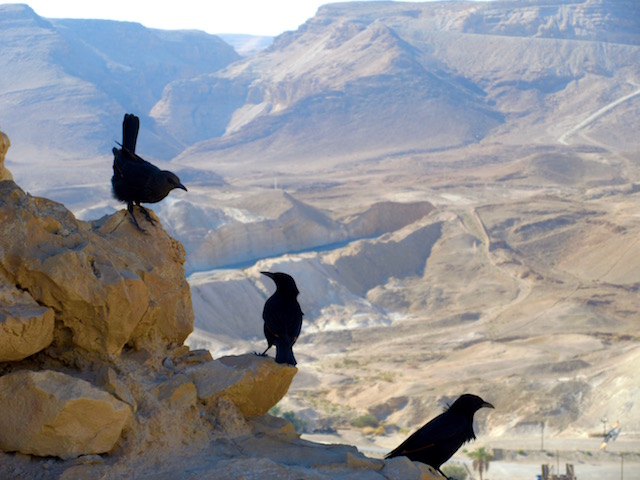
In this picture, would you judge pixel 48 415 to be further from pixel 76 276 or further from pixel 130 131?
pixel 130 131

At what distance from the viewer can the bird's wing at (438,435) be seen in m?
5.77

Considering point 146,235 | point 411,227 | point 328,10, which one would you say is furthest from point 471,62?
point 146,235

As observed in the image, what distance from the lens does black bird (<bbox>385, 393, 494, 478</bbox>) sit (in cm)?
577

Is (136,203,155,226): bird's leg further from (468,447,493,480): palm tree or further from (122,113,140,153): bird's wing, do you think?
(468,447,493,480): palm tree

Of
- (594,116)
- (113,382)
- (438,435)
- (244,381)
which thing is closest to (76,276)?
(113,382)

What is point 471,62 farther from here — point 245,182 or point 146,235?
point 146,235

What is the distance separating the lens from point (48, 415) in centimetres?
479

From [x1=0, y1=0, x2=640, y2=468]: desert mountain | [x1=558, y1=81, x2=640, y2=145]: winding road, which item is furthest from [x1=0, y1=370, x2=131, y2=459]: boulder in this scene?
[x1=558, y1=81, x2=640, y2=145]: winding road

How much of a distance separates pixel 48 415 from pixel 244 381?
1417 mm

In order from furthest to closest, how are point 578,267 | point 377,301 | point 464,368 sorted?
point 578,267, point 377,301, point 464,368

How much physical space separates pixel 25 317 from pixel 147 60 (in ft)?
509

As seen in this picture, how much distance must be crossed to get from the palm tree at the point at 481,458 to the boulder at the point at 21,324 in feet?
56.4

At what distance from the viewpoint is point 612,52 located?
120m

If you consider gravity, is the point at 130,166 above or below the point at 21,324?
above
